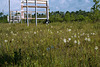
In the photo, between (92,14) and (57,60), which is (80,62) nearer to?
(57,60)

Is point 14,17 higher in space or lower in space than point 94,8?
lower

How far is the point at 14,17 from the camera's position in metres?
16.2

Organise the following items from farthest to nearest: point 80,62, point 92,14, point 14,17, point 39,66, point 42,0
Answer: point 92,14, point 14,17, point 42,0, point 80,62, point 39,66

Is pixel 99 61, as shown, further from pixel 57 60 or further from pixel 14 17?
pixel 14 17

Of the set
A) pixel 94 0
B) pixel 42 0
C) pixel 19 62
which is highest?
pixel 94 0

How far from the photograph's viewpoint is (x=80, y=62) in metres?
2.17

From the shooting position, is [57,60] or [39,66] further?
[57,60]

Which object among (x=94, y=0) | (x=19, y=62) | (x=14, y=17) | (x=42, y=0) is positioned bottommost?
(x=19, y=62)

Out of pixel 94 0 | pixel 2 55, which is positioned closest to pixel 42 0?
pixel 2 55

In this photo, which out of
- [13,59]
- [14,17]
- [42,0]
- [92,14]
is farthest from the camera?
→ [92,14]

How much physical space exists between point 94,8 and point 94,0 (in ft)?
3.94

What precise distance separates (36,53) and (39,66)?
563 mm

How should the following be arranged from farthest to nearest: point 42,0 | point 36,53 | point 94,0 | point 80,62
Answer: point 94,0 → point 42,0 → point 36,53 → point 80,62

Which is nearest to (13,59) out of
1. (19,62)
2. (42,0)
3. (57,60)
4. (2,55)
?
(19,62)
